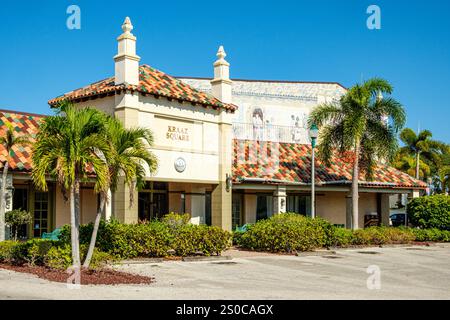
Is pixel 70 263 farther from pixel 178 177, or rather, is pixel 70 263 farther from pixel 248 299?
pixel 178 177

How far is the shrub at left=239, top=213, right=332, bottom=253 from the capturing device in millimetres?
20812

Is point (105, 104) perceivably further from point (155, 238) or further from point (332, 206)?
point (332, 206)

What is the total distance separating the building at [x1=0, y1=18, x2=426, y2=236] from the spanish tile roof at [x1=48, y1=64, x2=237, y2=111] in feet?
0.14

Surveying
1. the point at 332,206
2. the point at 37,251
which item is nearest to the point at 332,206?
the point at 332,206

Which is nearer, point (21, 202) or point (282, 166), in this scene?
point (21, 202)

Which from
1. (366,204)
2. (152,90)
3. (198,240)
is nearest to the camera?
(198,240)

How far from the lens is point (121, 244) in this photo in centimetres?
1656

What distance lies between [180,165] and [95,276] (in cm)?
878

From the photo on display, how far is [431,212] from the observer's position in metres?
28.6

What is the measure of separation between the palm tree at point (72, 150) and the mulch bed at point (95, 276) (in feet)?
1.35

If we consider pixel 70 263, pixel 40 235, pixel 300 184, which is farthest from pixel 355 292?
pixel 300 184

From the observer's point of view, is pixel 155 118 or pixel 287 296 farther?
pixel 155 118
